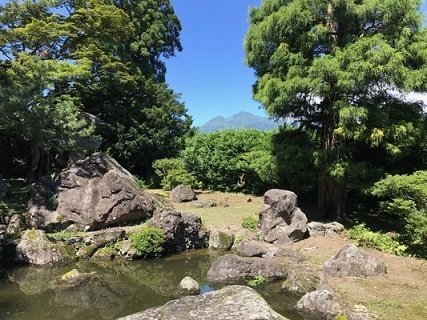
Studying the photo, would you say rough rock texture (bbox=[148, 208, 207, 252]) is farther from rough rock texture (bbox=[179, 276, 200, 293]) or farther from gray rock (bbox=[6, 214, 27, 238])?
gray rock (bbox=[6, 214, 27, 238])

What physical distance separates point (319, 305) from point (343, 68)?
6.86 metres

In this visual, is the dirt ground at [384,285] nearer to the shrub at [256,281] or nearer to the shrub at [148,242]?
the shrub at [256,281]

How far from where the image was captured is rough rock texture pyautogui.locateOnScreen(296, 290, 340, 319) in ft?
19.8

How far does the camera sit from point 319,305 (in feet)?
20.2

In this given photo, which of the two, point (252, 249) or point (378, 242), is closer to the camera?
point (252, 249)

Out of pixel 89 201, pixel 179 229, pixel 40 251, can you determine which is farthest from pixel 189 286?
pixel 89 201

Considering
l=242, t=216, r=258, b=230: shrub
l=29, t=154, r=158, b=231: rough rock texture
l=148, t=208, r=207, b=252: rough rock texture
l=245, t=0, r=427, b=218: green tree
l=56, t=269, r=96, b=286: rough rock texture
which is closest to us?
l=56, t=269, r=96, b=286: rough rock texture

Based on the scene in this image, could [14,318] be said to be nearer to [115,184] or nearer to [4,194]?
[115,184]

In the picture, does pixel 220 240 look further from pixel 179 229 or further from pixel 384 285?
pixel 384 285

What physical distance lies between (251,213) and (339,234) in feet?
12.8

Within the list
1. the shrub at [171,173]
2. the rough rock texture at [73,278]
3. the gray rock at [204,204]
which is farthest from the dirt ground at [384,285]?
the shrub at [171,173]

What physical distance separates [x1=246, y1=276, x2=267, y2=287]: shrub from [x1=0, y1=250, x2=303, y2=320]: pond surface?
16cm

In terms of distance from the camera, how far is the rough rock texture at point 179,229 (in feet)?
33.5

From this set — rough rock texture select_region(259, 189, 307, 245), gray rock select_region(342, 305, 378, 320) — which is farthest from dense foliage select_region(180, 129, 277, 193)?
gray rock select_region(342, 305, 378, 320)
